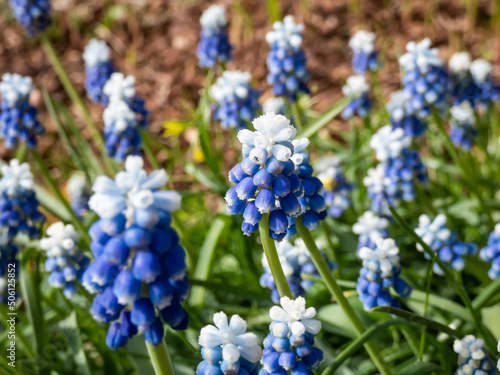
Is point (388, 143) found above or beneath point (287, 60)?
beneath

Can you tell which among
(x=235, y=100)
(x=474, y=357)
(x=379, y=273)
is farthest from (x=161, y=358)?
(x=235, y=100)

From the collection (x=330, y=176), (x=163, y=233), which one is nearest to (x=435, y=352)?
(x=330, y=176)

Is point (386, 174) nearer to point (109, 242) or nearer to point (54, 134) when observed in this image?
point (109, 242)

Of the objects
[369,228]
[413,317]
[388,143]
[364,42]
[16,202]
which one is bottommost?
[413,317]

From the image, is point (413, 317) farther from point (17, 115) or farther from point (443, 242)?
point (17, 115)

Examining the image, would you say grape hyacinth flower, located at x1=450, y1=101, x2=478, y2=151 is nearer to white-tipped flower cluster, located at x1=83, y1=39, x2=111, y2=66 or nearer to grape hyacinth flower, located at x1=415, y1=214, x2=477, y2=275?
grape hyacinth flower, located at x1=415, y1=214, x2=477, y2=275

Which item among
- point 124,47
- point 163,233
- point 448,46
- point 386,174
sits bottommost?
point 163,233

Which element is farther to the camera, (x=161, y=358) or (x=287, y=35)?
(x=287, y=35)
